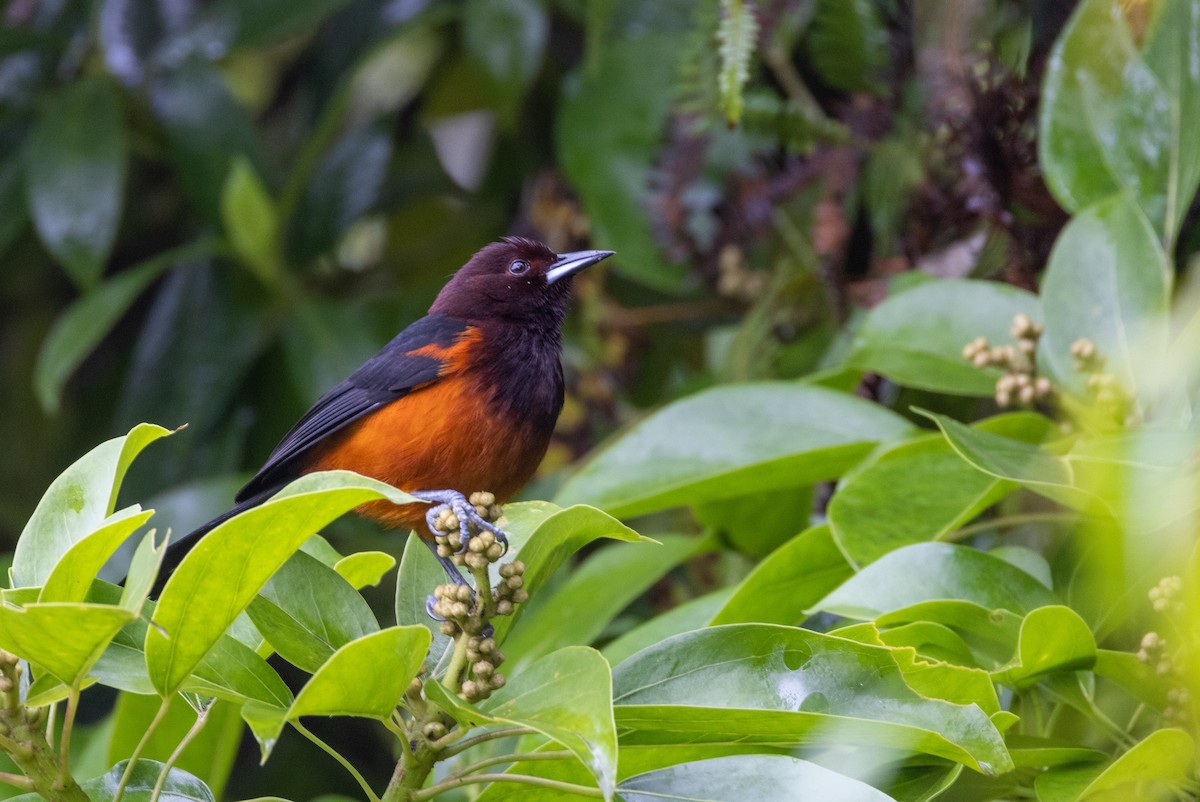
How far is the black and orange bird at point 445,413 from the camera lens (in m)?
2.27

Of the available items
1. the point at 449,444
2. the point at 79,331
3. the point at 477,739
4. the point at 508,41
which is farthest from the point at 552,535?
the point at 508,41

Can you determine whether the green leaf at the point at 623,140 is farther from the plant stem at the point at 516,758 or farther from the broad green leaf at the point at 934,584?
the plant stem at the point at 516,758

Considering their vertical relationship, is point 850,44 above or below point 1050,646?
above

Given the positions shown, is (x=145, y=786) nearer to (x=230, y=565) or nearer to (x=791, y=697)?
(x=230, y=565)

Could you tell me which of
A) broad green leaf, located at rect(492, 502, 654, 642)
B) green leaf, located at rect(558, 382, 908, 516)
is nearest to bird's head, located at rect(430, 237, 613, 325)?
green leaf, located at rect(558, 382, 908, 516)

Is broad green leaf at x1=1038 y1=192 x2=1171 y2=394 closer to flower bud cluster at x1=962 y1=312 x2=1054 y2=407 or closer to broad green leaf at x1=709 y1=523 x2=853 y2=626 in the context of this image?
flower bud cluster at x1=962 y1=312 x2=1054 y2=407

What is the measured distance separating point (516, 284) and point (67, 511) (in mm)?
1304

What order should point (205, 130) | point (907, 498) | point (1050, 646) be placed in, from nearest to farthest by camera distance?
1. point (1050, 646)
2. point (907, 498)
3. point (205, 130)

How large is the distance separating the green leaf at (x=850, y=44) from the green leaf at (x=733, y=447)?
1090mm

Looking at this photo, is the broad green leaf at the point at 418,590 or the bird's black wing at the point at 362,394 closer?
the broad green leaf at the point at 418,590

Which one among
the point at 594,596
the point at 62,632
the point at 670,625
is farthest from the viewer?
the point at 594,596

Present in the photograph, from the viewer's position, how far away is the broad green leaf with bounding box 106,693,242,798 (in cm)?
216

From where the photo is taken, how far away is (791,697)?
139 cm

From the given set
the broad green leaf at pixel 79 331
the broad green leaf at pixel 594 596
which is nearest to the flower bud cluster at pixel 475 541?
the broad green leaf at pixel 594 596
